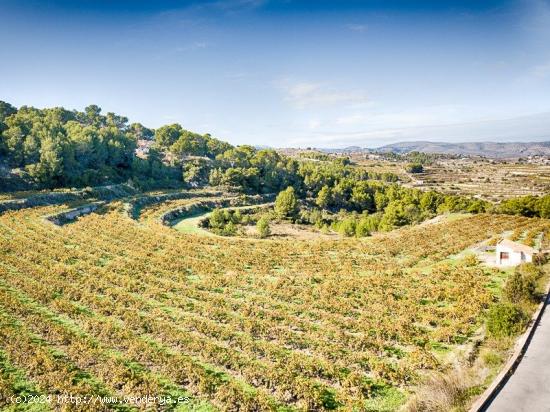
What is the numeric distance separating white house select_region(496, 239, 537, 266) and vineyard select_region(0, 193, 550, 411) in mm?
2219

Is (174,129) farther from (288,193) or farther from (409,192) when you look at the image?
(409,192)

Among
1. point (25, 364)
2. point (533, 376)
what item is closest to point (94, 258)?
point (25, 364)

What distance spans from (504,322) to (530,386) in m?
3.65

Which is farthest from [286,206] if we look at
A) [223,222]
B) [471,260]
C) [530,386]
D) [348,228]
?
[530,386]

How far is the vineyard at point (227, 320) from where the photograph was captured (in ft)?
40.7

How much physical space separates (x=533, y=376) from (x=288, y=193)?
52.6m

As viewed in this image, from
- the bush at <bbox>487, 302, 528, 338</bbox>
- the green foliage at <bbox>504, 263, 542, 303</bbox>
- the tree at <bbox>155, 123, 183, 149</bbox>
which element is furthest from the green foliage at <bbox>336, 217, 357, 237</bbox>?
the tree at <bbox>155, 123, 183, 149</bbox>

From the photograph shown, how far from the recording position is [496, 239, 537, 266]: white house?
1010 inches

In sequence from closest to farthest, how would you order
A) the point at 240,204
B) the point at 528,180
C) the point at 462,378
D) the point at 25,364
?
the point at 462,378
the point at 25,364
the point at 240,204
the point at 528,180

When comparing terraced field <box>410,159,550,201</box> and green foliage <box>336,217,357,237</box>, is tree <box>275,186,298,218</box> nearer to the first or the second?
green foliage <box>336,217,357,237</box>

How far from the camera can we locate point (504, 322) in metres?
15.2

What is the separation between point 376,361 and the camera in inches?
556

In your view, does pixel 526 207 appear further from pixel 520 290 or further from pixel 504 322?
pixel 504 322

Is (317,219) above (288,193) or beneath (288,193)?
beneath
